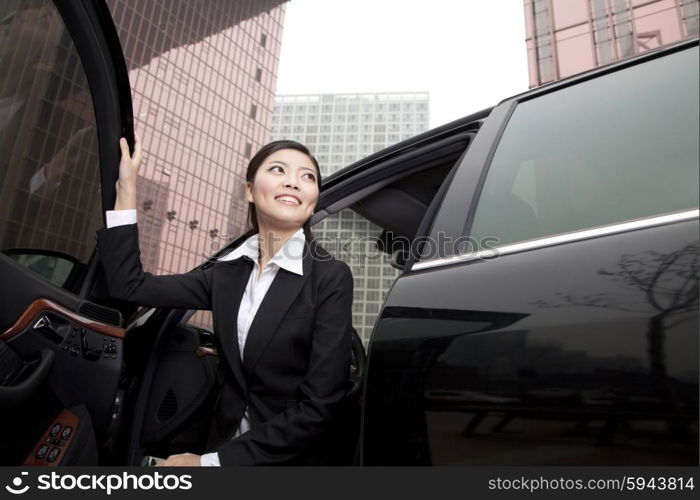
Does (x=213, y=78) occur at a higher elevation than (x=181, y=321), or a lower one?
higher

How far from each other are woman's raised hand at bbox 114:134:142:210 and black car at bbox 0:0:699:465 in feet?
0.12

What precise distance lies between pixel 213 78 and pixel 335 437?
49.8 meters

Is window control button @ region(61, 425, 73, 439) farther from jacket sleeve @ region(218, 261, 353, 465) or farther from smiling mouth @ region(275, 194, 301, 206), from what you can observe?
smiling mouth @ region(275, 194, 301, 206)

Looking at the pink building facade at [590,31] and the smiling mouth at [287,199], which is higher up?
the pink building facade at [590,31]

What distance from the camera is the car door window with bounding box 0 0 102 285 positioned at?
1.41m

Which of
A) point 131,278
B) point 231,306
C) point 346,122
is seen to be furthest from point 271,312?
point 346,122

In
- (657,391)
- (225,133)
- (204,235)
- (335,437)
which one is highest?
(225,133)

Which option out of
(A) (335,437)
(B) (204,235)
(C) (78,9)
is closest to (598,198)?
(A) (335,437)

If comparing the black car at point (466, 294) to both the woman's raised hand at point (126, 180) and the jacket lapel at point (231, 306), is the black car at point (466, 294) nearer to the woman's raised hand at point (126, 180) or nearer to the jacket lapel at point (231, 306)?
the woman's raised hand at point (126, 180)

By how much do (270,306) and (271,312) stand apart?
20 mm

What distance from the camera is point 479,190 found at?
4.18 ft

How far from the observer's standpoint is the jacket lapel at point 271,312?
1396 millimetres

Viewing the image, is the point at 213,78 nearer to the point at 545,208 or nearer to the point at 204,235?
the point at 204,235

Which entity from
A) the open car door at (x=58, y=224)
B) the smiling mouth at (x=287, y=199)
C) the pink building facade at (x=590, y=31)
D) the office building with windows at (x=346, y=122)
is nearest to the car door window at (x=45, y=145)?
the open car door at (x=58, y=224)
